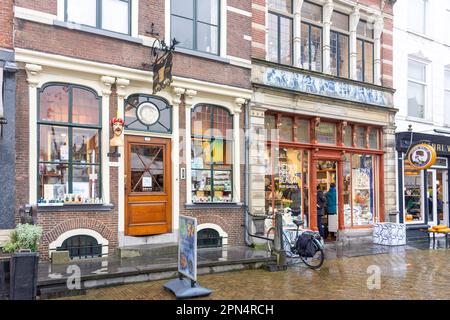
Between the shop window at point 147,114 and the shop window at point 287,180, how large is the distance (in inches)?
135

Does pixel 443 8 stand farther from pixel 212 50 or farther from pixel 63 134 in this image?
pixel 63 134

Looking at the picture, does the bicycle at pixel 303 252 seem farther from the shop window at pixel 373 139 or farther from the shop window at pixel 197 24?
the shop window at pixel 373 139

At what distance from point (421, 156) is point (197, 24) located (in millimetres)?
8904

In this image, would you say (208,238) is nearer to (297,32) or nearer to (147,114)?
(147,114)

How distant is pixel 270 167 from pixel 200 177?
93.9 inches

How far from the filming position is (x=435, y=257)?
38.5ft

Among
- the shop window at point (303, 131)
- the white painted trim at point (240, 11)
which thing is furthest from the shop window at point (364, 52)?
the white painted trim at point (240, 11)

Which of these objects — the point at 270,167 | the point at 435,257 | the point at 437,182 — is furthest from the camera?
the point at 437,182

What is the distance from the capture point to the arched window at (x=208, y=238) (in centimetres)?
1114

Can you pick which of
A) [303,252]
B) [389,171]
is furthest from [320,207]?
[303,252]

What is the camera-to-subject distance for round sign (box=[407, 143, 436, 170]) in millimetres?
14594

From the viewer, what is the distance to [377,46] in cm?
1559

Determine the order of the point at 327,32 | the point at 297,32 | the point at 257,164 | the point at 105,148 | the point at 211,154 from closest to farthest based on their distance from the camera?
1. the point at 105,148
2. the point at 211,154
3. the point at 257,164
4. the point at 297,32
5. the point at 327,32

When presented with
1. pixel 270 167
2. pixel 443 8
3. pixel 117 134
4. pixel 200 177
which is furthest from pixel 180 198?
pixel 443 8
